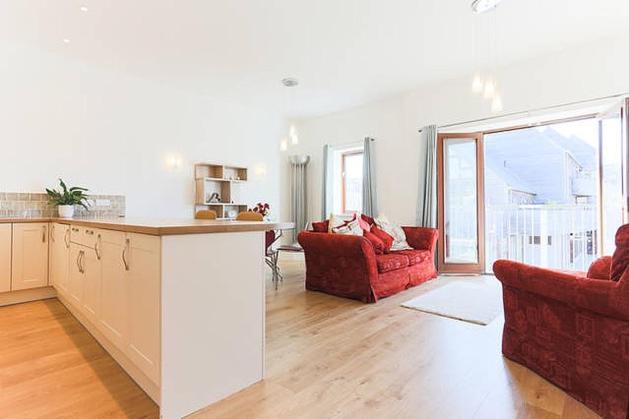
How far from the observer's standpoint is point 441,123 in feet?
16.7

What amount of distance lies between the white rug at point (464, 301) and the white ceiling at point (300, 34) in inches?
115

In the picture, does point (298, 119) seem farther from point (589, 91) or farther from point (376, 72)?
point (589, 91)

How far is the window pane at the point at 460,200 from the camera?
201 inches

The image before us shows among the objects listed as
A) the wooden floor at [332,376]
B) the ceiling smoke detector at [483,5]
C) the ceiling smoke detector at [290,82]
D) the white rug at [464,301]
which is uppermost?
the ceiling smoke detector at [290,82]

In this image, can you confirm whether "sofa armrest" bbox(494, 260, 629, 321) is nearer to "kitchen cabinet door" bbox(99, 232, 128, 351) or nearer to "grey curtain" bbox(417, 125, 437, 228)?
"kitchen cabinet door" bbox(99, 232, 128, 351)

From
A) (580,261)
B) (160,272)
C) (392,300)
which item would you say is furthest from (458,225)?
(160,272)

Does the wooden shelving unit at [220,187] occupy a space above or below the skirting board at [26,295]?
above

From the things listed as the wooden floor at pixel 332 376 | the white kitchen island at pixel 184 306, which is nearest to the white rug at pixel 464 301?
the wooden floor at pixel 332 376

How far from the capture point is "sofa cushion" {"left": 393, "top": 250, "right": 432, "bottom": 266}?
4.19 m

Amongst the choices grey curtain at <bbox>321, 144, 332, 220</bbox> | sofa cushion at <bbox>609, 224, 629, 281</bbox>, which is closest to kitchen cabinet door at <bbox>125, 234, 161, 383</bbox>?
sofa cushion at <bbox>609, 224, 629, 281</bbox>

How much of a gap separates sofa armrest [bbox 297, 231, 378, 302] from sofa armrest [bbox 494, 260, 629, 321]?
4.99ft

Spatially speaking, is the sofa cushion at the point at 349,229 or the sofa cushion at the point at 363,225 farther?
the sofa cushion at the point at 363,225

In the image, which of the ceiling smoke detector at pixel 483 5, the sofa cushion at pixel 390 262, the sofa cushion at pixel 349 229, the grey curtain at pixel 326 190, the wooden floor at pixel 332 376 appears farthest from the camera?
the grey curtain at pixel 326 190

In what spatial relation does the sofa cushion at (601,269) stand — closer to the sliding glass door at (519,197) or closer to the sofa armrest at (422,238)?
the sofa armrest at (422,238)
